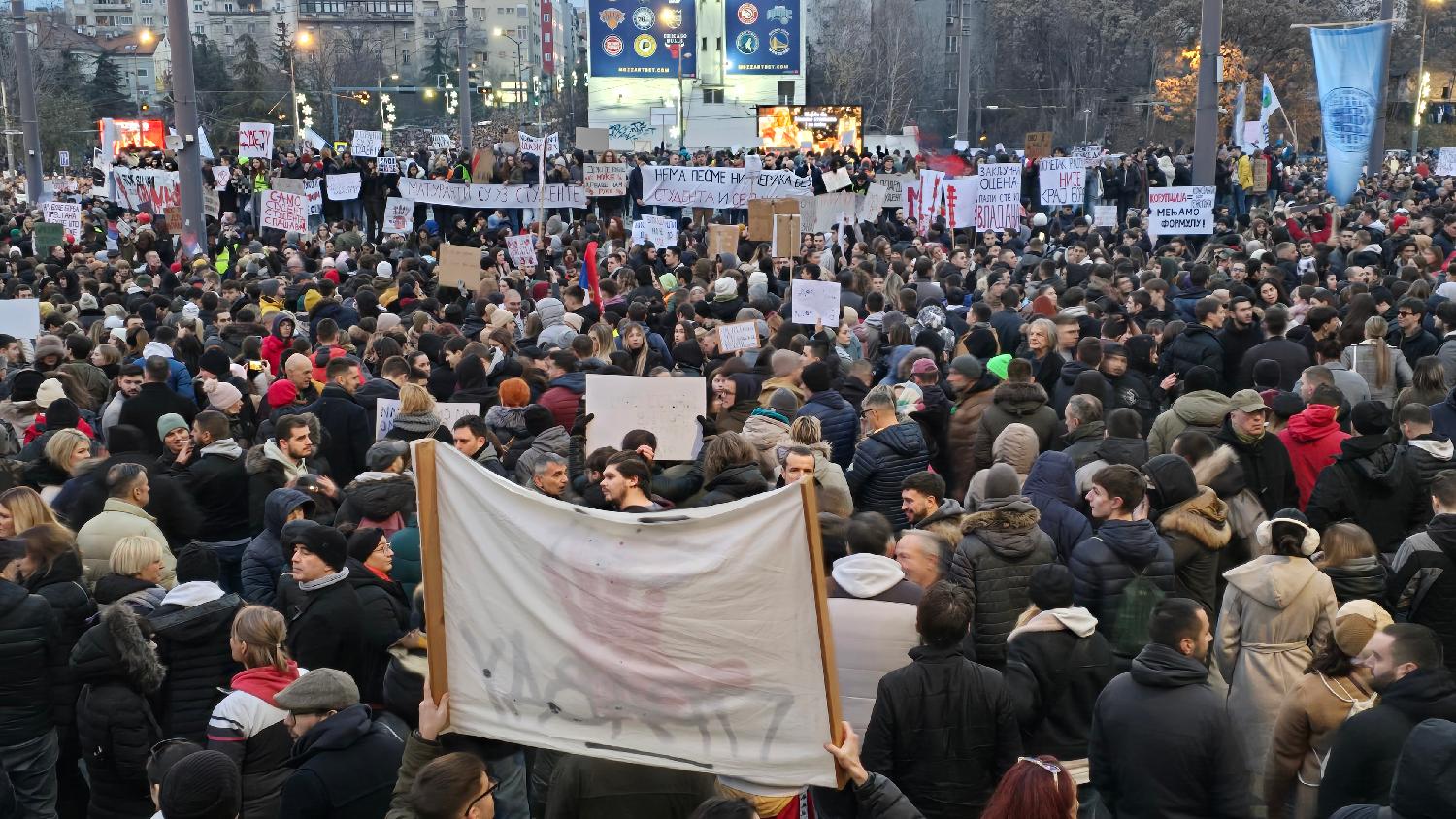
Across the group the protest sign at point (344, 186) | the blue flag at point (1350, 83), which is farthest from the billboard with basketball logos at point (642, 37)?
the blue flag at point (1350, 83)

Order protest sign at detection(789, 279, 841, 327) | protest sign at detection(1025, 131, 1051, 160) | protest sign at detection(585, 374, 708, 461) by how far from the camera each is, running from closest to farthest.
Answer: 1. protest sign at detection(585, 374, 708, 461)
2. protest sign at detection(789, 279, 841, 327)
3. protest sign at detection(1025, 131, 1051, 160)

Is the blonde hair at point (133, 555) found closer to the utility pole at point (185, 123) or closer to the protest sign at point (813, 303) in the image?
the protest sign at point (813, 303)

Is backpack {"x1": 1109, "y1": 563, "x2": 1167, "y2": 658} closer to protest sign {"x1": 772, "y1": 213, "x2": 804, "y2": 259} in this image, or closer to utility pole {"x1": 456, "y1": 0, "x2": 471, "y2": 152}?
protest sign {"x1": 772, "y1": 213, "x2": 804, "y2": 259}

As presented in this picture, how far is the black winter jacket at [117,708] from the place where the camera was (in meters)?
5.47

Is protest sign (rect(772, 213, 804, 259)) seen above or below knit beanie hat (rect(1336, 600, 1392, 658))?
above

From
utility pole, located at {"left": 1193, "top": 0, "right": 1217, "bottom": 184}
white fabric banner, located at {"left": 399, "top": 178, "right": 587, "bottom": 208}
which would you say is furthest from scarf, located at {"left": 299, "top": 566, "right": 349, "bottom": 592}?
white fabric banner, located at {"left": 399, "top": 178, "right": 587, "bottom": 208}

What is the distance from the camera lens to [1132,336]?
32.6 ft

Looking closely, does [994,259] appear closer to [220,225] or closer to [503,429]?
[503,429]

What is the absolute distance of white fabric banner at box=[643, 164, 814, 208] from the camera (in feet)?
78.6

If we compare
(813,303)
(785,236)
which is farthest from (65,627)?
(785,236)

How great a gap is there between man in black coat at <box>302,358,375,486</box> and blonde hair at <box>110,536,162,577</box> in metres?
2.78

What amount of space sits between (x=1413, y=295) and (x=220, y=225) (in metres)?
18.9

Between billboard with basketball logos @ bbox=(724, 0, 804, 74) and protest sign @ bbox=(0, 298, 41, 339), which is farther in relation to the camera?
billboard with basketball logos @ bbox=(724, 0, 804, 74)

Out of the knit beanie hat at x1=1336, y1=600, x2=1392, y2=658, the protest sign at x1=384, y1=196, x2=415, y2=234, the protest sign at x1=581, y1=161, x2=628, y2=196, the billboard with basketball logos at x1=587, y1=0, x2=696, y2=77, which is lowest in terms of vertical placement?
the knit beanie hat at x1=1336, y1=600, x2=1392, y2=658
